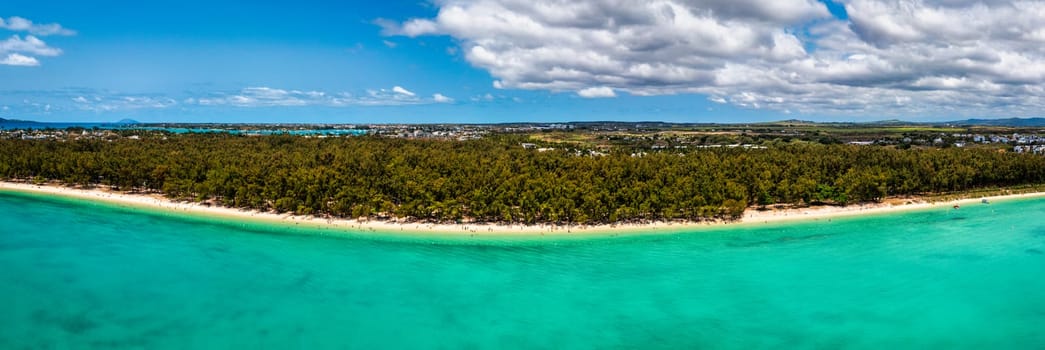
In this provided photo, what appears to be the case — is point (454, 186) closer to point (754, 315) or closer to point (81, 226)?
A: point (754, 315)

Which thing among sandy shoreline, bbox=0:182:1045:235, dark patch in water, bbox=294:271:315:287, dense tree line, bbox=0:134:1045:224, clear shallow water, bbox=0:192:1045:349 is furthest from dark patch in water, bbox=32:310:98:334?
dense tree line, bbox=0:134:1045:224

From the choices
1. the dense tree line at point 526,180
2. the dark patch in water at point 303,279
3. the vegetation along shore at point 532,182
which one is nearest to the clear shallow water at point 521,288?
the dark patch in water at point 303,279

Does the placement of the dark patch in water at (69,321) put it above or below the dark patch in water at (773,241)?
below

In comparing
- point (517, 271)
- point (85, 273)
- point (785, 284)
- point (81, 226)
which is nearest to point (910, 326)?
point (785, 284)

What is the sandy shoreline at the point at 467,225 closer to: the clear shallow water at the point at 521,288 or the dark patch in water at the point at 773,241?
the clear shallow water at the point at 521,288

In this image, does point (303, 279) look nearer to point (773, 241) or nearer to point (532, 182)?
point (532, 182)
